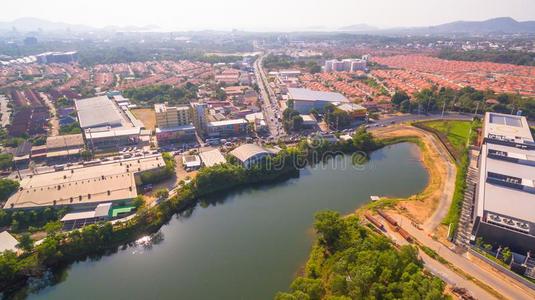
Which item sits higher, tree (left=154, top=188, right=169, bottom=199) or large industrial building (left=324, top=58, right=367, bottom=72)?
large industrial building (left=324, top=58, right=367, bottom=72)

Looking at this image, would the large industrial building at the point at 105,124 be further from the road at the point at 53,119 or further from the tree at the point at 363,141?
the tree at the point at 363,141

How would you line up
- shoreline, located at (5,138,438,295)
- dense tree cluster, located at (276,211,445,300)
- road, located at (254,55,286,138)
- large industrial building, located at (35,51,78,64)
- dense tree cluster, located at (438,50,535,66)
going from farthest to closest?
large industrial building, located at (35,51,78,64) < dense tree cluster, located at (438,50,535,66) < road, located at (254,55,286,138) < shoreline, located at (5,138,438,295) < dense tree cluster, located at (276,211,445,300)

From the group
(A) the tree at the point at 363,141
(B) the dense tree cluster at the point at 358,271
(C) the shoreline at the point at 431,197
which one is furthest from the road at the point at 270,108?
(B) the dense tree cluster at the point at 358,271

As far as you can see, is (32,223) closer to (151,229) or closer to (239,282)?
(151,229)

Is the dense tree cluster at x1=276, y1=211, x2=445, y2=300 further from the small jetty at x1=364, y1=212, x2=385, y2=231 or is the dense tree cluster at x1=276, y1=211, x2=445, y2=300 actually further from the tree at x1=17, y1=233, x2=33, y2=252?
the tree at x1=17, y1=233, x2=33, y2=252

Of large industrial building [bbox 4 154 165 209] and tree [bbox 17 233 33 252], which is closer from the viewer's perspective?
tree [bbox 17 233 33 252]

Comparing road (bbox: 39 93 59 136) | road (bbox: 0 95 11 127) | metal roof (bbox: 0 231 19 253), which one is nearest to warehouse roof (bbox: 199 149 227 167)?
metal roof (bbox: 0 231 19 253)
